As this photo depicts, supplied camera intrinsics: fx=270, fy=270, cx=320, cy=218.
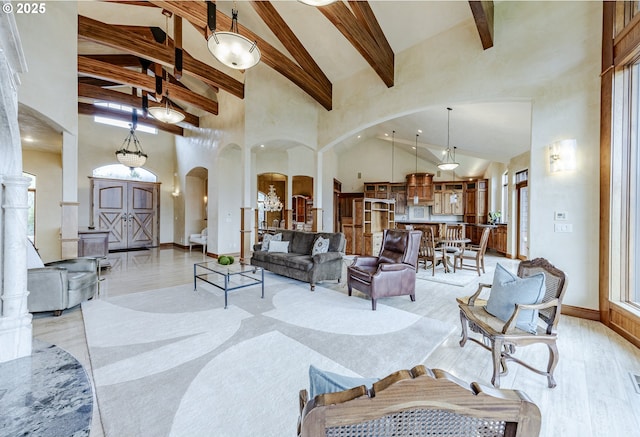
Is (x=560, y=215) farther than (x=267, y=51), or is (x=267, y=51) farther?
(x=267, y=51)

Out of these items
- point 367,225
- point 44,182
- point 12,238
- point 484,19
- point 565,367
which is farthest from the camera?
point 367,225

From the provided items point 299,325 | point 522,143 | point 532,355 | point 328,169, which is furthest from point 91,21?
point 522,143

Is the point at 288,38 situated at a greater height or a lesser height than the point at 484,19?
greater

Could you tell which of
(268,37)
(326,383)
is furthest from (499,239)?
(326,383)

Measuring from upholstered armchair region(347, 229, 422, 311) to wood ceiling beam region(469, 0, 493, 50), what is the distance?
3176 millimetres

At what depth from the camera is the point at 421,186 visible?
1047 cm

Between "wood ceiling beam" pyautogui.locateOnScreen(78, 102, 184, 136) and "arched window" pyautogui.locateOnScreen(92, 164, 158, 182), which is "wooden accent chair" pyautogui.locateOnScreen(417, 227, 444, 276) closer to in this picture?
"wood ceiling beam" pyautogui.locateOnScreen(78, 102, 184, 136)

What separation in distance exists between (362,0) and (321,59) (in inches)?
89.4

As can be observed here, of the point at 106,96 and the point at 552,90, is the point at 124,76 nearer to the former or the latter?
the point at 106,96

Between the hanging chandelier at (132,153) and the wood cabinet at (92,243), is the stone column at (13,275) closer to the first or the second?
the wood cabinet at (92,243)

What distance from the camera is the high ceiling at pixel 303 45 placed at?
462 cm

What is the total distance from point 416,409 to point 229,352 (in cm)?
238

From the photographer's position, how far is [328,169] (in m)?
10.2

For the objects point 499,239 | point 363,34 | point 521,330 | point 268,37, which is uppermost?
point 268,37
